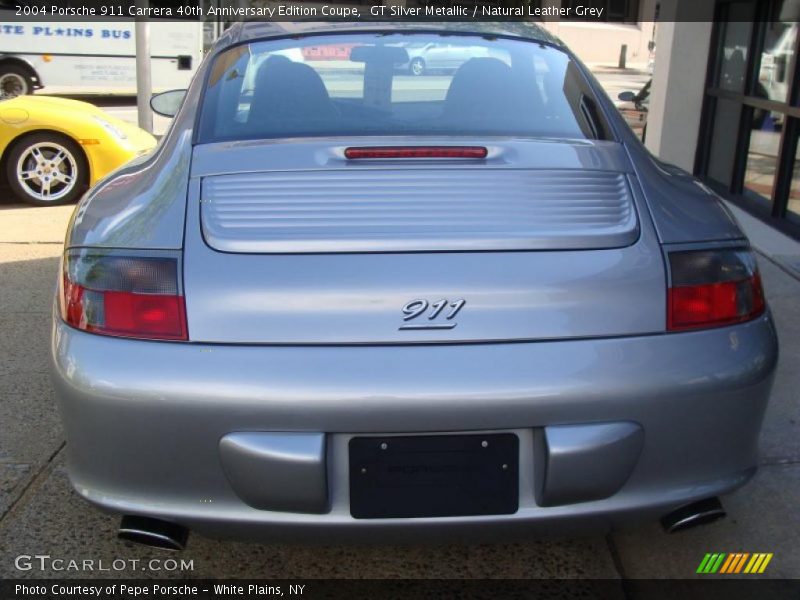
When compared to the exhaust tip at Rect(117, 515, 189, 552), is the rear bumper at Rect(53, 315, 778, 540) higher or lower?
higher

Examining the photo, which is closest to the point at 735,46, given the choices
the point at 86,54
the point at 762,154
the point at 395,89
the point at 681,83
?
the point at 681,83

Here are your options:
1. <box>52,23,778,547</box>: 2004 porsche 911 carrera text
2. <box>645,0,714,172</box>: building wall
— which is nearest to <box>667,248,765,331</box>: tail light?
<box>52,23,778,547</box>: 2004 porsche 911 carrera text

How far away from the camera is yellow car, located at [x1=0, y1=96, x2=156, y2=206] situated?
7066 mm

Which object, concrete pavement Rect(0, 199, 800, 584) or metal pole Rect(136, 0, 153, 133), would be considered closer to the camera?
concrete pavement Rect(0, 199, 800, 584)

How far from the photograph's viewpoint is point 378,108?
2889mm

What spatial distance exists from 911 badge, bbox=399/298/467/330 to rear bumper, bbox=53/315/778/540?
6 centimetres

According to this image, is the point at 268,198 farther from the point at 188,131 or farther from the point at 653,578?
the point at 653,578

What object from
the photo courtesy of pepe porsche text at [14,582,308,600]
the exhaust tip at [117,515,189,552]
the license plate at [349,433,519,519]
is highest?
the license plate at [349,433,519,519]

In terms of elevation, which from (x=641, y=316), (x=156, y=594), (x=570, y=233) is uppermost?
(x=570, y=233)

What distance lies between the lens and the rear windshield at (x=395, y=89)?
2.73m

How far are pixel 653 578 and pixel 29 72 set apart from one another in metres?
15.4

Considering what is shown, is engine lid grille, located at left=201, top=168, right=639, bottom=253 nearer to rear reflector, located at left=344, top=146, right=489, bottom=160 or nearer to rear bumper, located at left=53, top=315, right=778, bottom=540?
rear reflector, located at left=344, top=146, right=489, bottom=160

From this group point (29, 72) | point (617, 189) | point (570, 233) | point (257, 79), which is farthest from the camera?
point (29, 72)

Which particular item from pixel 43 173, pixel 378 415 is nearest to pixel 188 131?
pixel 378 415
